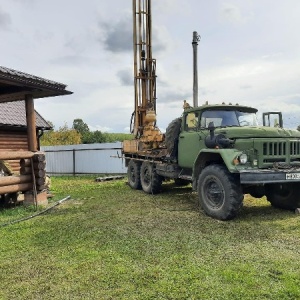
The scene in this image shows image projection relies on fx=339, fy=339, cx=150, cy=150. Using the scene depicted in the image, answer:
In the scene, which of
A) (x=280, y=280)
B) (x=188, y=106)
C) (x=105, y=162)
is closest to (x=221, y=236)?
(x=280, y=280)

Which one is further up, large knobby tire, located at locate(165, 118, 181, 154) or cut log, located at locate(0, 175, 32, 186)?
large knobby tire, located at locate(165, 118, 181, 154)

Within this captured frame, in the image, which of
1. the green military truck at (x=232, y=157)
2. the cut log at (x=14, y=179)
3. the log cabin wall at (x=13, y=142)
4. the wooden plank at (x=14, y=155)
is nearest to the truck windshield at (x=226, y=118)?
the green military truck at (x=232, y=157)

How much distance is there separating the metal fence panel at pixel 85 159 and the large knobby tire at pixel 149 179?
6.18 m

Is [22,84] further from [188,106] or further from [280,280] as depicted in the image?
[280,280]

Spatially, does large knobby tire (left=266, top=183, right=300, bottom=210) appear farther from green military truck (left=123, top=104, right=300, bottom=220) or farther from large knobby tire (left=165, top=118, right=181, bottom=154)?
large knobby tire (left=165, top=118, right=181, bottom=154)

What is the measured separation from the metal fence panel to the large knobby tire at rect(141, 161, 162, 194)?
618 centimetres

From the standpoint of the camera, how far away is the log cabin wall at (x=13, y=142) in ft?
49.7

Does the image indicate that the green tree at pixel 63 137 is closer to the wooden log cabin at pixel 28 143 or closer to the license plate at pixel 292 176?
the wooden log cabin at pixel 28 143

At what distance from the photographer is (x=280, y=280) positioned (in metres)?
3.59

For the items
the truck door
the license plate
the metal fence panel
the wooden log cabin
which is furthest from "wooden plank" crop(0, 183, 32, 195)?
the metal fence panel

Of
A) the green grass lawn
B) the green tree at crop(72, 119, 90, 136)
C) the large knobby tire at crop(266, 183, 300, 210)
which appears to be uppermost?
the green tree at crop(72, 119, 90, 136)

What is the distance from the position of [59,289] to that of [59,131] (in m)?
37.1

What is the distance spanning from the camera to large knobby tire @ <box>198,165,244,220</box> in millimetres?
6348

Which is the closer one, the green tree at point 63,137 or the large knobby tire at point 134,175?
the large knobby tire at point 134,175
